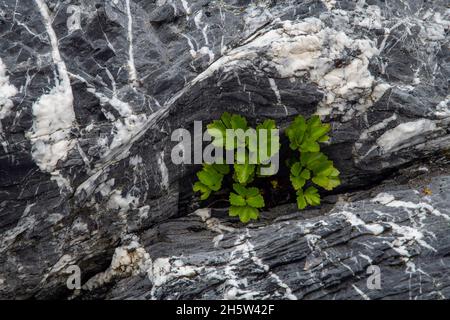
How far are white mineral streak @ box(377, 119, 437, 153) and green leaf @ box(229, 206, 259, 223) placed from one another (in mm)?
1803

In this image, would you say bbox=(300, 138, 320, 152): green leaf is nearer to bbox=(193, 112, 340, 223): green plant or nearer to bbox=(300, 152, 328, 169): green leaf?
bbox=(193, 112, 340, 223): green plant

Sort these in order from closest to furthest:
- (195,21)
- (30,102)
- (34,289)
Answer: (30,102), (34,289), (195,21)

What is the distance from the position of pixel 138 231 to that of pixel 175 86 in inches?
71.3

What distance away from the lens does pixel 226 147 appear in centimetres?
618

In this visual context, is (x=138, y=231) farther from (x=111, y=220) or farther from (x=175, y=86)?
(x=175, y=86)

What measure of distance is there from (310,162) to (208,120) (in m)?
1.35

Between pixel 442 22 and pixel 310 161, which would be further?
pixel 442 22

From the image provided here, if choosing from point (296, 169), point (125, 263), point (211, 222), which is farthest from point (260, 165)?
point (125, 263)

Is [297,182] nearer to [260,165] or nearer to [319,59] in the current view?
[260,165]

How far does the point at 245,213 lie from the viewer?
21.0ft

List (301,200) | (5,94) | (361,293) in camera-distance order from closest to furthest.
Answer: (361,293)
(5,94)
(301,200)

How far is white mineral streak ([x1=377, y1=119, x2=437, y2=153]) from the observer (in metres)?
6.57

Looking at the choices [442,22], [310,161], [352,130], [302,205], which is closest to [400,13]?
[442,22]

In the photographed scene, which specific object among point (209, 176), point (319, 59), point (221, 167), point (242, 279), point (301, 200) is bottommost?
point (242, 279)
